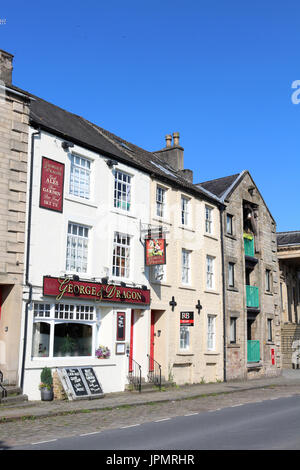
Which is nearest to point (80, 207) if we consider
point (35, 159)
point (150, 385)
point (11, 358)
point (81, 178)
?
point (81, 178)

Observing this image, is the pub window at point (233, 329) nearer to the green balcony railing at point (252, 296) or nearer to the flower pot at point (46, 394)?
the green balcony railing at point (252, 296)

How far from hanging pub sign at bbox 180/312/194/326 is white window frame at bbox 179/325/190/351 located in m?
1.06

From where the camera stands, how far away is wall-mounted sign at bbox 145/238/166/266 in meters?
20.3

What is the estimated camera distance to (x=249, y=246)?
2959cm

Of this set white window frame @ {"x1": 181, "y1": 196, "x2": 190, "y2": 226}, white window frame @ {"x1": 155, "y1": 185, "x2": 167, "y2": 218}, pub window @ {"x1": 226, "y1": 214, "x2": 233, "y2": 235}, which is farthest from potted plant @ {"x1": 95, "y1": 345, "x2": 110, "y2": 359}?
pub window @ {"x1": 226, "y1": 214, "x2": 233, "y2": 235}

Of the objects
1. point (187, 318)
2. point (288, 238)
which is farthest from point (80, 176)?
point (288, 238)

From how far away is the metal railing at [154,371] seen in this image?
67.8 ft

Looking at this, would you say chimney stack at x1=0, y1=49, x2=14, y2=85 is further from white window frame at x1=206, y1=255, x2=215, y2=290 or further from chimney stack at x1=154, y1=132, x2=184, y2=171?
chimney stack at x1=154, y1=132, x2=184, y2=171

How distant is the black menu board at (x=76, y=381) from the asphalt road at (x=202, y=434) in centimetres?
463

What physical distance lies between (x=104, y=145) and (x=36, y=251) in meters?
6.66

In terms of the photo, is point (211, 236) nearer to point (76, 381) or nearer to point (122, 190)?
point (122, 190)

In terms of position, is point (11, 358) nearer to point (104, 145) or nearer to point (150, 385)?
point (150, 385)

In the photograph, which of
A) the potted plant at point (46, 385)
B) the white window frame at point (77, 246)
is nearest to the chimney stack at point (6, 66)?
the white window frame at point (77, 246)

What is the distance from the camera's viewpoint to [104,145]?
2131 centimetres
